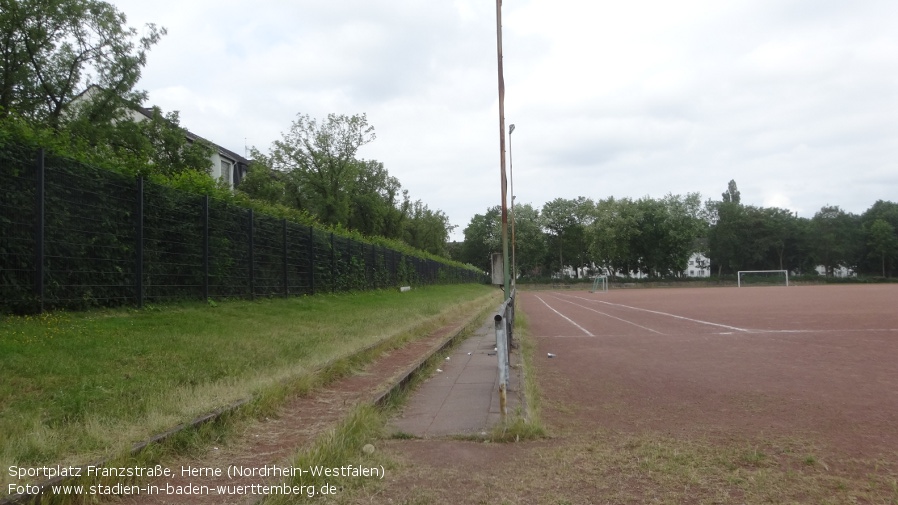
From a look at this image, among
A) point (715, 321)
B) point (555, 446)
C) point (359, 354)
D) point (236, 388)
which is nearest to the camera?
point (555, 446)

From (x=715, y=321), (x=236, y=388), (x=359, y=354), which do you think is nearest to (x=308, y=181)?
(x=715, y=321)

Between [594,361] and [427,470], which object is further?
[594,361]

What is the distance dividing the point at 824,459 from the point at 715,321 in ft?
50.9

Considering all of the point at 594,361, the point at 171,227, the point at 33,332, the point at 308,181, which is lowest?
the point at 594,361

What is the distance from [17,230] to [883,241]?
10633cm

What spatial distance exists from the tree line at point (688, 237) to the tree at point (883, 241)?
0.39 feet

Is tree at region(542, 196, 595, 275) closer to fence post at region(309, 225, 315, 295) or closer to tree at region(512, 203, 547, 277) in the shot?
tree at region(512, 203, 547, 277)

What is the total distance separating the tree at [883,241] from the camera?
89.9m

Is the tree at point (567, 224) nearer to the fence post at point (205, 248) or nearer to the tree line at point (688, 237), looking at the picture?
the tree line at point (688, 237)

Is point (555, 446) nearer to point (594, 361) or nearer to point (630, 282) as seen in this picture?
point (594, 361)

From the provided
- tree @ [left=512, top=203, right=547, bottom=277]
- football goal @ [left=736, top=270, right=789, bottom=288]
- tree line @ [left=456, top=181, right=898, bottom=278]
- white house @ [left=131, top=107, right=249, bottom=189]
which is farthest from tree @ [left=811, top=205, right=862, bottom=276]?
white house @ [left=131, top=107, right=249, bottom=189]

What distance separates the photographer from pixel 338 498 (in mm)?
4281

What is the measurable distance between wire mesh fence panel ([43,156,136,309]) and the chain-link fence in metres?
0.02

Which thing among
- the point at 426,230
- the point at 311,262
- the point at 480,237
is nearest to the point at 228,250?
the point at 311,262
